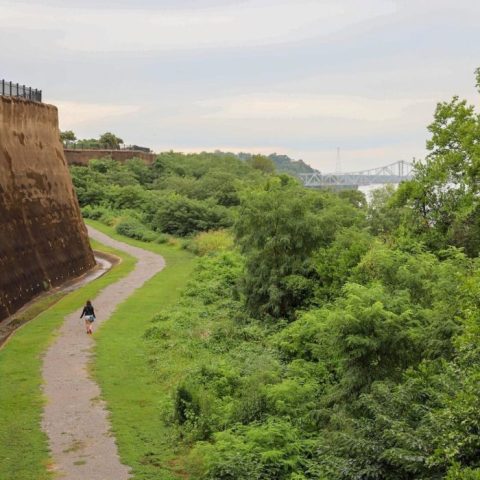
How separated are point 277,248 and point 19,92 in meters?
16.9

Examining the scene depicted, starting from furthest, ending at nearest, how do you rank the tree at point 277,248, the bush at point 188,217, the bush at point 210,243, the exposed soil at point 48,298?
1. the bush at point 188,217
2. the bush at point 210,243
3. the exposed soil at point 48,298
4. the tree at point 277,248

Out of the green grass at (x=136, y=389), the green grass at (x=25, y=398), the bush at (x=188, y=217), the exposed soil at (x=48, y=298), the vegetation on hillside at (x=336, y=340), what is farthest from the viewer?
the bush at (x=188, y=217)

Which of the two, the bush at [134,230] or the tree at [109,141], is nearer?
the bush at [134,230]

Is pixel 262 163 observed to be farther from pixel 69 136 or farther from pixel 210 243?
pixel 210 243

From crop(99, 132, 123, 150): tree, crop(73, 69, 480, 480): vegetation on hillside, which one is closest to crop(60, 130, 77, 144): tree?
crop(99, 132, 123, 150): tree

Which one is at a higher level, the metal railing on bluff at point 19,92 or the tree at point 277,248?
the metal railing on bluff at point 19,92

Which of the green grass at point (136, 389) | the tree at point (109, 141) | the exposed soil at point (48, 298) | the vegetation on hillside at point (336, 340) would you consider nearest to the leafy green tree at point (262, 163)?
the tree at point (109, 141)

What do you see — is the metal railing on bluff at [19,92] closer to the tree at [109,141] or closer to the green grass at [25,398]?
the green grass at [25,398]

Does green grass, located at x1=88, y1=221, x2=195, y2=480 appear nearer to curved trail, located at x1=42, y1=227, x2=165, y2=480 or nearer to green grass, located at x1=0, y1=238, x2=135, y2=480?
curved trail, located at x1=42, y1=227, x2=165, y2=480

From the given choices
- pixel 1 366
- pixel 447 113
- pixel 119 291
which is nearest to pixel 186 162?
pixel 119 291

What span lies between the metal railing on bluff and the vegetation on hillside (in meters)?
11.6

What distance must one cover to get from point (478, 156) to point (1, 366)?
15.7 metres

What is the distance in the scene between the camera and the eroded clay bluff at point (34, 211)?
27.9 m

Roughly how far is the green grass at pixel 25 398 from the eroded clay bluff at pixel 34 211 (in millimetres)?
2202
